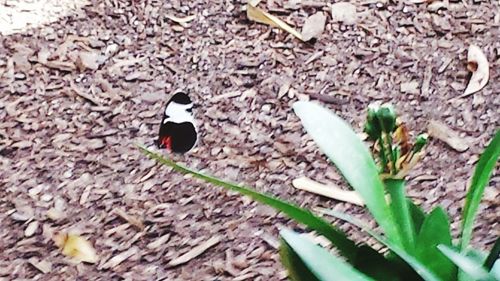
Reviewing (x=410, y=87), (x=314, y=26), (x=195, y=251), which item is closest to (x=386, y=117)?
(x=195, y=251)

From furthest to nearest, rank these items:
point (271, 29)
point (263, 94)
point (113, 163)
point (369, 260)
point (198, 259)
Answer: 1. point (271, 29)
2. point (263, 94)
3. point (113, 163)
4. point (198, 259)
5. point (369, 260)

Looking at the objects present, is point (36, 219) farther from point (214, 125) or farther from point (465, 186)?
point (465, 186)

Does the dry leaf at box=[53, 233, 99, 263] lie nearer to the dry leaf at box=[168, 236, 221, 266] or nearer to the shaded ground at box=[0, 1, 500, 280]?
the shaded ground at box=[0, 1, 500, 280]

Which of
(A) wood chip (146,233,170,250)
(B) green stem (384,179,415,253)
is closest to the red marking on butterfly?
(A) wood chip (146,233,170,250)

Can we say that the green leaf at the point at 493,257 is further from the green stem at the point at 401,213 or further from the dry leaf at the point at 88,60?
the dry leaf at the point at 88,60

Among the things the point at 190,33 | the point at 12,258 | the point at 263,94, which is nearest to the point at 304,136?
the point at 263,94

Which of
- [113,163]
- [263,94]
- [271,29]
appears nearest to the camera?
[113,163]
